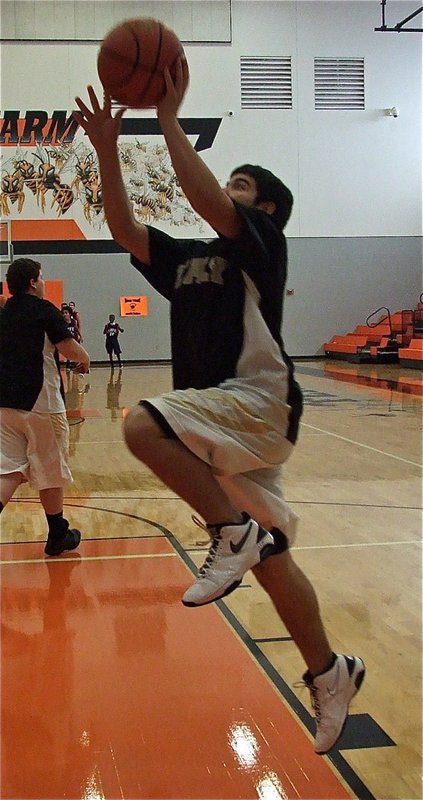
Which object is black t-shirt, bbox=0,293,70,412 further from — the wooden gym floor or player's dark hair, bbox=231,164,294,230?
player's dark hair, bbox=231,164,294,230

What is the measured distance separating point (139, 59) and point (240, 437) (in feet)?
3.84

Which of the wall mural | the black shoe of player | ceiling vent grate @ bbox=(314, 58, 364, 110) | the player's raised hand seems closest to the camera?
the player's raised hand

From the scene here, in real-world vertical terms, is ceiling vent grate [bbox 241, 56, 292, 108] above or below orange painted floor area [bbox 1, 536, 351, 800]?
above

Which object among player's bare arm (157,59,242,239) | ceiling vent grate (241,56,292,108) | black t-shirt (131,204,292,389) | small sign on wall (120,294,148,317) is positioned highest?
ceiling vent grate (241,56,292,108)

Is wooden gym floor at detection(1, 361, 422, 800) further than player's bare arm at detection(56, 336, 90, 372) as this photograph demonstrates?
No

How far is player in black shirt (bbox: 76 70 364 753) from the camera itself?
2514mm

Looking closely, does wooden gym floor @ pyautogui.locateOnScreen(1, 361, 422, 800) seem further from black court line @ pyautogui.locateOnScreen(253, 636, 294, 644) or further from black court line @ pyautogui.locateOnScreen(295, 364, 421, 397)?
black court line @ pyautogui.locateOnScreen(295, 364, 421, 397)

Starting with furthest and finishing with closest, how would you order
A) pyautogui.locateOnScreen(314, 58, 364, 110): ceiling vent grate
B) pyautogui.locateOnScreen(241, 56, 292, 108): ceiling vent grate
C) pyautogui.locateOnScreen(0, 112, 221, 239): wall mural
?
pyautogui.locateOnScreen(314, 58, 364, 110): ceiling vent grate < pyautogui.locateOnScreen(241, 56, 292, 108): ceiling vent grate < pyautogui.locateOnScreen(0, 112, 221, 239): wall mural

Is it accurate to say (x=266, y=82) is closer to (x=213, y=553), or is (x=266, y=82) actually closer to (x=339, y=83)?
(x=339, y=83)

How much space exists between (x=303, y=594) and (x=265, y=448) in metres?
0.44

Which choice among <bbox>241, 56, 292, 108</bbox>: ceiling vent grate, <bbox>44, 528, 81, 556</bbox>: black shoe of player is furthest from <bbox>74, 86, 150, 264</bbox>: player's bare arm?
<bbox>241, 56, 292, 108</bbox>: ceiling vent grate

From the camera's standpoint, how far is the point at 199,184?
8.08ft

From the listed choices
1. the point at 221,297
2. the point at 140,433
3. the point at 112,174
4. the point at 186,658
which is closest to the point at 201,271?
the point at 221,297

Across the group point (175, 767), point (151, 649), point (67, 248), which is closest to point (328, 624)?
point (151, 649)
